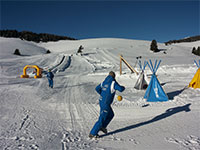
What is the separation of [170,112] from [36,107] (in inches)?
210

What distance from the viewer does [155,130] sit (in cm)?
446

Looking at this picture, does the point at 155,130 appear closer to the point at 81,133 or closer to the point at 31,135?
the point at 81,133

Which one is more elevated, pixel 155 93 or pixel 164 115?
pixel 155 93

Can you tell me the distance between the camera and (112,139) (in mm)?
3900

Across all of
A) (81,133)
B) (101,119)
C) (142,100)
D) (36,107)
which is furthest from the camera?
(142,100)

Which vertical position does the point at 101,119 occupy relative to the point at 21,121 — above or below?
above

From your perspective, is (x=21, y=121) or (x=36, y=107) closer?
(x=21, y=121)

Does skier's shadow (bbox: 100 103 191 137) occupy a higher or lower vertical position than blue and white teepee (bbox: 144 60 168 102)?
lower

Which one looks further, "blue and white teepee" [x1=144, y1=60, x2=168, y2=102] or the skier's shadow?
"blue and white teepee" [x1=144, y1=60, x2=168, y2=102]

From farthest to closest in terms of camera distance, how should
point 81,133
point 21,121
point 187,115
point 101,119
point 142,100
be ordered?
point 142,100
point 187,115
point 21,121
point 81,133
point 101,119

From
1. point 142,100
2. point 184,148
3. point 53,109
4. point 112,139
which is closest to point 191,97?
point 142,100

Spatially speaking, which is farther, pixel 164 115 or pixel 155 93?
pixel 155 93

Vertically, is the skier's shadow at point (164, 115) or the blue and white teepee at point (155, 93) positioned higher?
the blue and white teepee at point (155, 93)

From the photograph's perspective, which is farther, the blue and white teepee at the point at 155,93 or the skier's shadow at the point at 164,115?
the blue and white teepee at the point at 155,93
